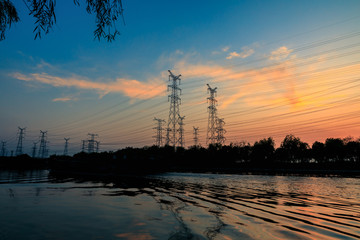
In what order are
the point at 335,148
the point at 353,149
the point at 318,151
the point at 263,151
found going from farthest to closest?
the point at 263,151 → the point at 318,151 → the point at 353,149 → the point at 335,148

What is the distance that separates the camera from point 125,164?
65562mm

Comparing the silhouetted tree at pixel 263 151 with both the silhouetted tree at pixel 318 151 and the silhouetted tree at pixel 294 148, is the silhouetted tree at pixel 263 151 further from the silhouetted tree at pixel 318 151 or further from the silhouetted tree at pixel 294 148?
the silhouetted tree at pixel 318 151

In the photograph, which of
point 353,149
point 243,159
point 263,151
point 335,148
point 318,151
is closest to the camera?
point 335,148

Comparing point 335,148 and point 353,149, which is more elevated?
point 335,148

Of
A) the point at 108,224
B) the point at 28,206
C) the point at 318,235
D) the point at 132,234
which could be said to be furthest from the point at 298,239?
the point at 28,206

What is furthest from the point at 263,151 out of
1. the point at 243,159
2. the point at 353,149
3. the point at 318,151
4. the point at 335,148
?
the point at 353,149

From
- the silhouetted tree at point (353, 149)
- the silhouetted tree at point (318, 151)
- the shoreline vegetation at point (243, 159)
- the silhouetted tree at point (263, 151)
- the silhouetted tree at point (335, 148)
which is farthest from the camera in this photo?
the silhouetted tree at point (263, 151)

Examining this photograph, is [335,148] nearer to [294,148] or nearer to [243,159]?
[294,148]

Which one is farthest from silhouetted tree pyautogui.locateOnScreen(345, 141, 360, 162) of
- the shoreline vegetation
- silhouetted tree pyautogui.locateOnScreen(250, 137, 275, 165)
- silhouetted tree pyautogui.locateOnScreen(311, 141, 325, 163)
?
silhouetted tree pyautogui.locateOnScreen(250, 137, 275, 165)

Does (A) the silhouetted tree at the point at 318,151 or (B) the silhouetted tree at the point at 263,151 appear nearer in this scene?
(A) the silhouetted tree at the point at 318,151

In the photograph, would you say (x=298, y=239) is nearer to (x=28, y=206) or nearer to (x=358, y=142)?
(x=28, y=206)

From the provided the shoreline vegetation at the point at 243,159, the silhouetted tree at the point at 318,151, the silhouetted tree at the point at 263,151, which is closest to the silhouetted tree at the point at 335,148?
the shoreline vegetation at the point at 243,159

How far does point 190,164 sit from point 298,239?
97.8 m

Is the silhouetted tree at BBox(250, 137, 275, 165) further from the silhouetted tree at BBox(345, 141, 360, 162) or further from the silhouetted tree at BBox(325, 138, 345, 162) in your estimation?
the silhouetted tree at BBox(345, 141, 360, 162)
